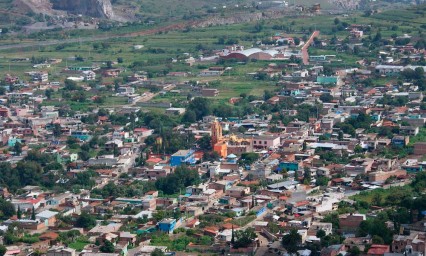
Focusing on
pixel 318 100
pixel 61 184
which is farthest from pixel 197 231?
pixel 318 100

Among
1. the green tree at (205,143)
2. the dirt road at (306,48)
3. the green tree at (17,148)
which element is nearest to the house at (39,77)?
the dirt road at (306,48)

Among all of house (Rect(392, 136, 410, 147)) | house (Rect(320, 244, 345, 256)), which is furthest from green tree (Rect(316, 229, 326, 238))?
house (Rect(392, 136, 410, 147))

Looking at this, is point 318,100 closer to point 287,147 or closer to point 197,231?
point 287,147

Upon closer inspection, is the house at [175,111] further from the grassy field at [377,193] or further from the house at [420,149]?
the grassy field at [377,193]

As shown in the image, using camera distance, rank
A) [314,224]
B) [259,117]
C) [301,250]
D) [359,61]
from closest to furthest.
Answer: [301,250] < [314,224] < [259,117] < [359,61]

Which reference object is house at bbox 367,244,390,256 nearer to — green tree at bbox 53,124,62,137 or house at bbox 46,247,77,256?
house at bbox 46,247,77,256
